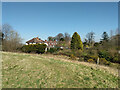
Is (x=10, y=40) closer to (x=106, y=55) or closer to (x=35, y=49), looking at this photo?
(x=35, y=49)

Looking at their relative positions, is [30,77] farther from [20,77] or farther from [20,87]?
[20,87]

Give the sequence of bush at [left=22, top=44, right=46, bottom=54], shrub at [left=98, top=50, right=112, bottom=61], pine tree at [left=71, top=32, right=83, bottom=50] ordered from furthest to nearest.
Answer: pine tree at [left=71, top=32, right=83, bottom=50]
bush at [left=22, top=44, right=46, bottom=54]
shrub at [left=98, top=50, right=112, bottom=61]

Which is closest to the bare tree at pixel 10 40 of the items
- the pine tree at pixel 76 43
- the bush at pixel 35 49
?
the bush at pixel 35 49

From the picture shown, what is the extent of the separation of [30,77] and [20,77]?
0.46 meters

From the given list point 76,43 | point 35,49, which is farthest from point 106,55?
point 35,49

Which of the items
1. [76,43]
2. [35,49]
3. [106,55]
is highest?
[76,43]

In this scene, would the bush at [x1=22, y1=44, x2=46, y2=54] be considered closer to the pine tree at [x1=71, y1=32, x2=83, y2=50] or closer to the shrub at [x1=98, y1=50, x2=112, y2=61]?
the pine tree at [x1=71, y1=32, x2=83, y2=50]

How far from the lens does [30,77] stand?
462 centimetres

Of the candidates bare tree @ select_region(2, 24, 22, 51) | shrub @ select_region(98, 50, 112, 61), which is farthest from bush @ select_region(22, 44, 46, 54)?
shrub @ select_region(98, 50, 112, 61)

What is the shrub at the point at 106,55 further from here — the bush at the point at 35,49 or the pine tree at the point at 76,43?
the bush at the point at 35,49

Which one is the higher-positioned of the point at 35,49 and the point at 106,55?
the point at 35,49

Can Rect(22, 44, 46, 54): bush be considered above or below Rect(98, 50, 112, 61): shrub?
above

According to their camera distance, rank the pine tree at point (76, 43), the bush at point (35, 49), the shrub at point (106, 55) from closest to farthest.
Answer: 1. the shrub at point (106, 55)
2. the bush at point (35, 49)
3. the pine tree at point (76, 43)

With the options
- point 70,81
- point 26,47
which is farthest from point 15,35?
point 70,81
